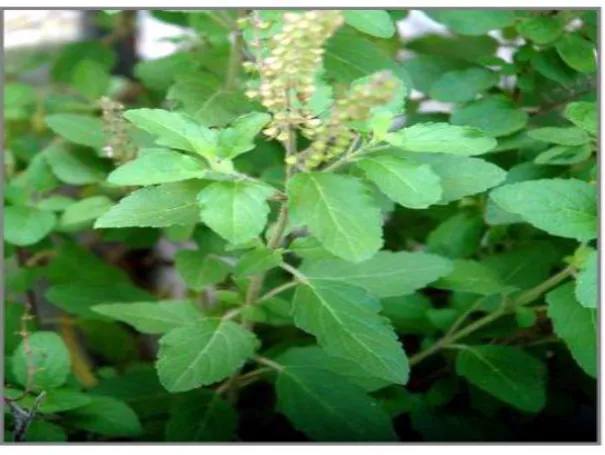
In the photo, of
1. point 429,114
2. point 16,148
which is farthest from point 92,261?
point 429,114

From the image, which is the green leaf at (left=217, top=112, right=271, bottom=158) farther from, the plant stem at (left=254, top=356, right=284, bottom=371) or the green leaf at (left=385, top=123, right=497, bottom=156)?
the plant stem at (left=254, top=356, right=284, bottom=371)

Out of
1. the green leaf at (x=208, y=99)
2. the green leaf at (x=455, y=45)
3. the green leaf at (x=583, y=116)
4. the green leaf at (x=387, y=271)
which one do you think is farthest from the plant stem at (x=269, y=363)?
the green leaf at (x=455, y=45)

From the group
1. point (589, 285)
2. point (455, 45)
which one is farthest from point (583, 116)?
point (455, 45)

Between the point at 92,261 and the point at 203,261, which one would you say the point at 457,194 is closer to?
the point at 203,261

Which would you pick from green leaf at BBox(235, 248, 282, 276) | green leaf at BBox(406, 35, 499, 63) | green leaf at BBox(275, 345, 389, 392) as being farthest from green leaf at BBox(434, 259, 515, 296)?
green leaf at BBox(406, 35, 499, 63)

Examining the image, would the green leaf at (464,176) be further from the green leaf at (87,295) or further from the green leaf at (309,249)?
the green leaf at (87,295)

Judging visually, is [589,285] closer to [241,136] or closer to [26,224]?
[241,136]
